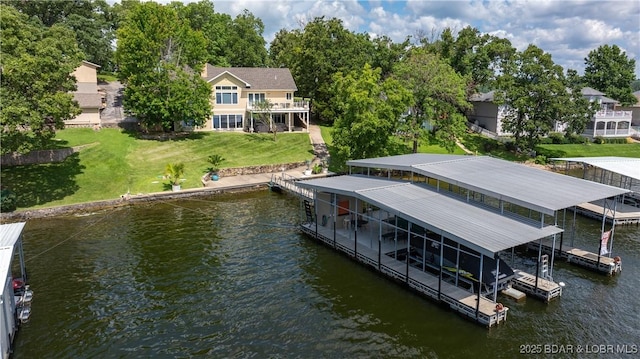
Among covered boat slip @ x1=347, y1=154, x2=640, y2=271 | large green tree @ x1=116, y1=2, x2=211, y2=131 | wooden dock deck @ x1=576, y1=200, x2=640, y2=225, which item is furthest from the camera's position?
large green tree @ x1=116, y1=2, x2=211, y2=131

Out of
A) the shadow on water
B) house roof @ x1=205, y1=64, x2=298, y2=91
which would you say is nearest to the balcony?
house roof @ x1=205, y1=64, x2=298, y2=91

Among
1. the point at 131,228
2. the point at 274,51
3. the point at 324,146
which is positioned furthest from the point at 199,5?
the point at 131,228

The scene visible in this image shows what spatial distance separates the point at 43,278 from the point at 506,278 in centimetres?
2659

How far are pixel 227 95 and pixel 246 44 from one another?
119 feet

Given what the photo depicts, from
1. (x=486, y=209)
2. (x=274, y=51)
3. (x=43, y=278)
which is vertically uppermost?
(x=274, y=51)

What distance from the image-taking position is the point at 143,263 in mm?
28641

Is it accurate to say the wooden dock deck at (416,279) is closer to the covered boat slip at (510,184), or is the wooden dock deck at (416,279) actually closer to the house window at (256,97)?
the covered boat slip at (510,184)

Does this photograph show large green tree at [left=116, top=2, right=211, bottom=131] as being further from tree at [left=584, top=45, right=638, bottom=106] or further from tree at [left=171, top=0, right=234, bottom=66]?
tree at [left=584, top=45, right=638, bottom=106]

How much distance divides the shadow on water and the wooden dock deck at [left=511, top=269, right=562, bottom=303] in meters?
37.7

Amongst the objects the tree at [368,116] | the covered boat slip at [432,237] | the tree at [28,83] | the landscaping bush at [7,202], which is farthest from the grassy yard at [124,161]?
the covered boat slip at [432,237]

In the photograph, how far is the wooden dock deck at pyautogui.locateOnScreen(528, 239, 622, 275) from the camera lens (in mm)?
27016

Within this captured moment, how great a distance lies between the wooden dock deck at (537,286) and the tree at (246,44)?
81.9m

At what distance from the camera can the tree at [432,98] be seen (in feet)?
176

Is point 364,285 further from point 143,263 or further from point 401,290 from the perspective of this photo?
point 143,263
